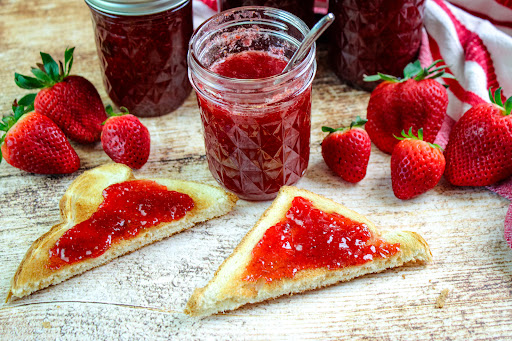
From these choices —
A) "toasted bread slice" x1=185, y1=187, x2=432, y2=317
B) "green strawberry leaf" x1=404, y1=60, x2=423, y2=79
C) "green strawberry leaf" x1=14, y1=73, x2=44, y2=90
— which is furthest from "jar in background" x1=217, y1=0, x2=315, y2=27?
"toasted bread slice" x1=185, y1=187, x2=432, y2=317

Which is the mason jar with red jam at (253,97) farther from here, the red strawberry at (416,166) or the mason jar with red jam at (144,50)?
the red strawberry at (416,166)

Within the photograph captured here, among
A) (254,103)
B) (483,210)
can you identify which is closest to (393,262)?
(483,210)

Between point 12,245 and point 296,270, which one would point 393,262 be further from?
point 12,245

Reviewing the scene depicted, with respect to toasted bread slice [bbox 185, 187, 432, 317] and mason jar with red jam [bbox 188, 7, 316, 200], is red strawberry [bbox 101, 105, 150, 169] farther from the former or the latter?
toasted bread slice [bbox 185, 187, 432, 317]

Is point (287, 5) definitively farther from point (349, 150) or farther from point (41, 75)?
Answer: point (41, 75)

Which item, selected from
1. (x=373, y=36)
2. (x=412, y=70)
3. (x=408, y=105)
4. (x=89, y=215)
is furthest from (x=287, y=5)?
(x=89, y=215)

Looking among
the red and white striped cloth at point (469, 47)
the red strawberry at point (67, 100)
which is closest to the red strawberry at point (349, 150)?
the red and white striped cloth at point (469, 47)
